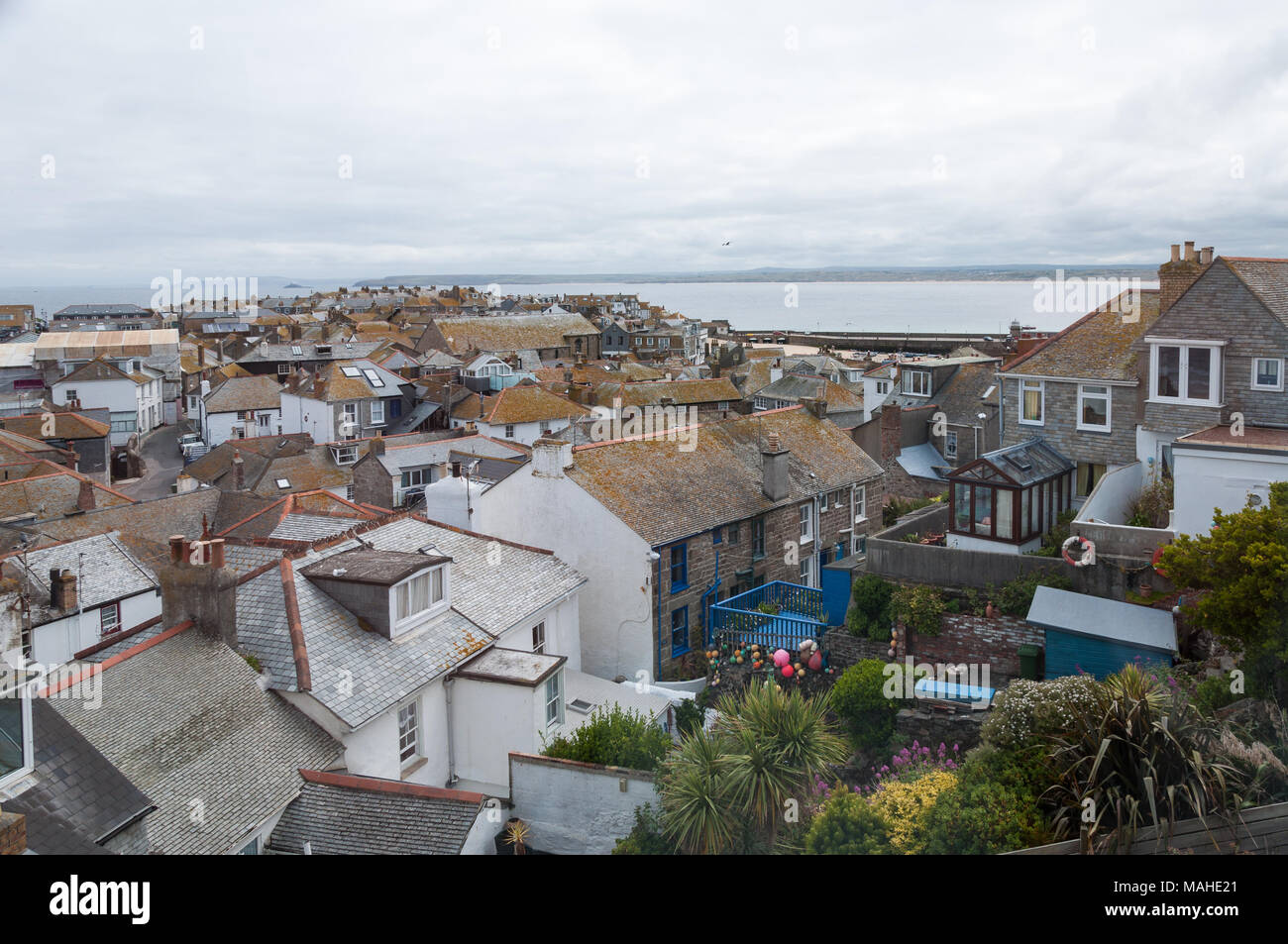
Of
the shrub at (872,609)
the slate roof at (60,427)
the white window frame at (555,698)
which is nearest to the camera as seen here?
the white window frame at (555,698)

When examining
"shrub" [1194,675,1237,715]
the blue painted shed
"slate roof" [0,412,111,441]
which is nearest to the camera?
"shrub" [1194,675,1237,715]

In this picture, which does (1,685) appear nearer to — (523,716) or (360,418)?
(523,716)

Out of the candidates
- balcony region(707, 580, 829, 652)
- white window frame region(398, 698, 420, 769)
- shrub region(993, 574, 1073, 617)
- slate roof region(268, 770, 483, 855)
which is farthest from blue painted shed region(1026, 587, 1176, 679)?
white window frame region(398, 698, 420, 769)

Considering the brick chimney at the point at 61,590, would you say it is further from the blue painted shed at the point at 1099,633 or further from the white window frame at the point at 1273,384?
the white window frame at the point at 1273,384

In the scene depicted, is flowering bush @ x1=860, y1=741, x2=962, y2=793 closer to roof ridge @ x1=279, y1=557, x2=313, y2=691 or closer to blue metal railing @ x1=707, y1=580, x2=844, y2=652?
blue metal railing @ x1=707, y1=580, x2=844, y2=652

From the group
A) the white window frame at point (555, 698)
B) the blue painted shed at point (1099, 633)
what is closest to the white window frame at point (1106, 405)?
the blue painted shed at point (1099, 633)
